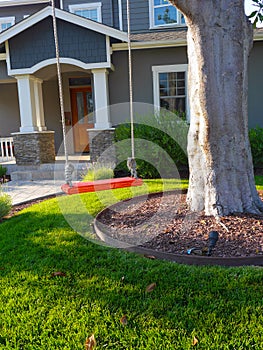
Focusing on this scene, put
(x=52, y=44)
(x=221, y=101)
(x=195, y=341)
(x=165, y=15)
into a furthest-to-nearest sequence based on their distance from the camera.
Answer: (x=165, y=15) < (x=52, y=44) < (x=221, y=101) < (x=195, y=341)

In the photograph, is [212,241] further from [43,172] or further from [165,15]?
[165,15]

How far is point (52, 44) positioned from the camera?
9.10 metres

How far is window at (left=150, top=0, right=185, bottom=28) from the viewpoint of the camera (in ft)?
35.9

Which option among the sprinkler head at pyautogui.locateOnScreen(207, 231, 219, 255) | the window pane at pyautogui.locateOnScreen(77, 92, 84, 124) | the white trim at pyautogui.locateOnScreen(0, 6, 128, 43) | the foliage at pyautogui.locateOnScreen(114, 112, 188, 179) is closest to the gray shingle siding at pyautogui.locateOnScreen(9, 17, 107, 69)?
the white trim at pyautogui.locateOnScreen(0, 6, 128, 43)

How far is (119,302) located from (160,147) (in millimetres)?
5871

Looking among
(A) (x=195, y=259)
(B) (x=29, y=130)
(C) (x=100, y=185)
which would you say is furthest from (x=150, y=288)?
(B) (x=29, y=130)

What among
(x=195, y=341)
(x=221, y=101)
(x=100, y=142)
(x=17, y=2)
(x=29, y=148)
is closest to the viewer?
(x=195, y=341)

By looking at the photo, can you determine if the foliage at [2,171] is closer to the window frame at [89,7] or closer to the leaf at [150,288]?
the window frame at [89,7]

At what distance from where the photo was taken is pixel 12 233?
12.9 ft

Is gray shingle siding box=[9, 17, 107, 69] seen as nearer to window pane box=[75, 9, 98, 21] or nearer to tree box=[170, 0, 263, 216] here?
window pane box=[75, 9, 98, 21]

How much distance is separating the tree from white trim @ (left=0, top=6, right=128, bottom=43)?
566 centimetres

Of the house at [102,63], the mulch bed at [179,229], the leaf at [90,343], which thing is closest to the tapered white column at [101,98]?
the house at [102,63]

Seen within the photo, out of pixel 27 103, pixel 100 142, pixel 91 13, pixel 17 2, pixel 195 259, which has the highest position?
pixel 17 2

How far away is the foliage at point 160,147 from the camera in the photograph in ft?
25.8
